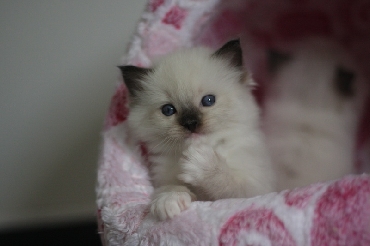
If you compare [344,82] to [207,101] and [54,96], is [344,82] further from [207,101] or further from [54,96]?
[54,96]

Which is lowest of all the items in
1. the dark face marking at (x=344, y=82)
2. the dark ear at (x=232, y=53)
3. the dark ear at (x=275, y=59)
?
the dark face marking at (x=344, y=82)

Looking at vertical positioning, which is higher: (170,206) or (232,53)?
(232,53)

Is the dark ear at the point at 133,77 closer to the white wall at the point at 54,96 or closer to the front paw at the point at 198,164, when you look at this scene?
the front paw at the point at 198,164

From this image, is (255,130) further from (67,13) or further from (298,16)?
(67,13)

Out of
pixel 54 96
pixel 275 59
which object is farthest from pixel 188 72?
pixel 54 96

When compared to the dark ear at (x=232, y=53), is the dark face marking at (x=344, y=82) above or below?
below

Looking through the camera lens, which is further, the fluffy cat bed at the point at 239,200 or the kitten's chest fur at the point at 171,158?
the kitten's chest fur at the point at 171,158

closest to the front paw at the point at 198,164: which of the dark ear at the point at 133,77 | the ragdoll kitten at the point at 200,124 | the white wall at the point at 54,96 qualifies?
the ragdoll kitten at the point at 200,124
